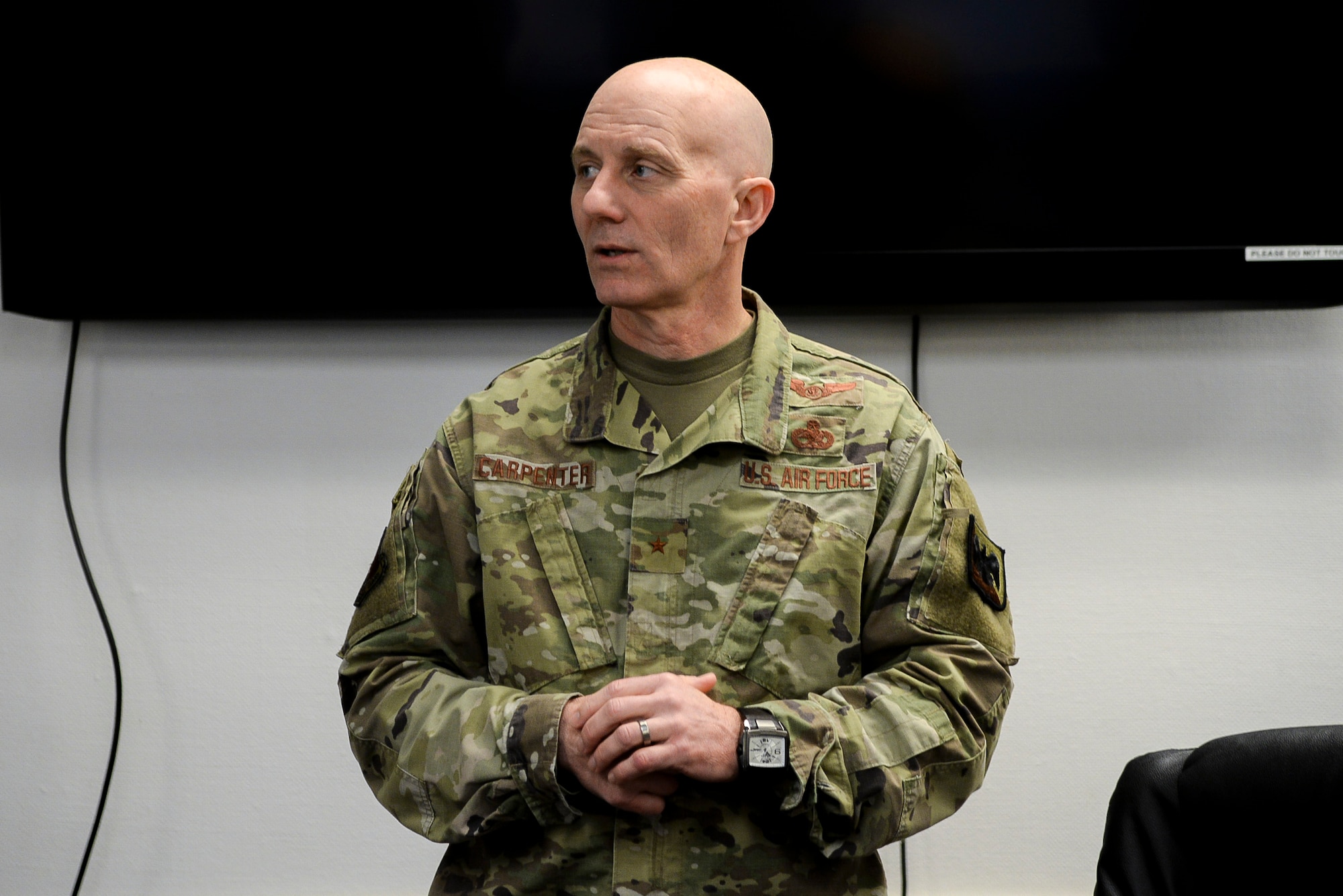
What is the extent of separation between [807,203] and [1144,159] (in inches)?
20.5

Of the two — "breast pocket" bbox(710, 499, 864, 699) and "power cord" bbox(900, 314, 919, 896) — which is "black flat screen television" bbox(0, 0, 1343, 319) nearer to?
"power cord" bbox(900, 314, 919, 896)

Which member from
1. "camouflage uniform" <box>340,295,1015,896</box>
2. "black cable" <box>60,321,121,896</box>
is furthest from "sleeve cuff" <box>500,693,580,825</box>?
"black cable" <box>60,321,121,896</box>

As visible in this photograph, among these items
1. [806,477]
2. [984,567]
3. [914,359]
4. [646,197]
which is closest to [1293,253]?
[914,359]

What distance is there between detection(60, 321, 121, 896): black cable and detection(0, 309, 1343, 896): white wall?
0.02 meters

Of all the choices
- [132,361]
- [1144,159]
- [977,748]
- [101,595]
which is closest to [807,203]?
[1144,159]

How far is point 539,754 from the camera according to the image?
3.72ft

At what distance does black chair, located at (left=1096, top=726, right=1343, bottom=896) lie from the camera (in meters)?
1.13

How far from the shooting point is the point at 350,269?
192 cm

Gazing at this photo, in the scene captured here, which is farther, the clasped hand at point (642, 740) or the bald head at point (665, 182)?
the bald head at point (665, 182)

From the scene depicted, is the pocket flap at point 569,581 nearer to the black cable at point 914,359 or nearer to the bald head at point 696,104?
the bald head at point 696,104

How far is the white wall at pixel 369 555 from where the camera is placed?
1.99m

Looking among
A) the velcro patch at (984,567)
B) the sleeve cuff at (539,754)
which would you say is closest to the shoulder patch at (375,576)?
the sleeve cuff at (539,754)

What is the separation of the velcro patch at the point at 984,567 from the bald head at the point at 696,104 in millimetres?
446

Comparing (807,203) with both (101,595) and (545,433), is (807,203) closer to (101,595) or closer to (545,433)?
(545,433)
